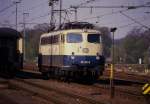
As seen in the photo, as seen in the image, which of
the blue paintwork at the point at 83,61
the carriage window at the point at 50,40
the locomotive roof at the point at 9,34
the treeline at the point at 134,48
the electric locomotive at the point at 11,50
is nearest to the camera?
the blue paintwork at the point at 83,61

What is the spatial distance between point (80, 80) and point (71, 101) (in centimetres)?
1245

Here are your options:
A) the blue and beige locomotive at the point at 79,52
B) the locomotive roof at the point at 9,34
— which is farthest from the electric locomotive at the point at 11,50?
the blue and beige locomotive at the point at 79,52

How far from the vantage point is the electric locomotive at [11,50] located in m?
33.5

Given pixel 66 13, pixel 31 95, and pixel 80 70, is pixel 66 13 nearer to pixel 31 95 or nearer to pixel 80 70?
pixel 80 70

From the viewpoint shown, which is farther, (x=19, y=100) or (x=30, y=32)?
(x=30, y=32)

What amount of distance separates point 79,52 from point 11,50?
8452 mm

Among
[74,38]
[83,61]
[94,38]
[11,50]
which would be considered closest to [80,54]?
[83,61]

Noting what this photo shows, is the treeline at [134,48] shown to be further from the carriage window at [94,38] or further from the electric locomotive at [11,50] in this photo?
the carriage window at [94,38]

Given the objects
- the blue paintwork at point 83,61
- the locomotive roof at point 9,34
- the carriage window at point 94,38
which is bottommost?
the blue paintwork at point 83,61

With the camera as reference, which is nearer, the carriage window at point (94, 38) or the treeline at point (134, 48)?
the carriage window at point (94, 38)

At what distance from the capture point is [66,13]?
32.9m

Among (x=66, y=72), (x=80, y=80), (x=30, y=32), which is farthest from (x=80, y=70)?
(x=30, y=32)

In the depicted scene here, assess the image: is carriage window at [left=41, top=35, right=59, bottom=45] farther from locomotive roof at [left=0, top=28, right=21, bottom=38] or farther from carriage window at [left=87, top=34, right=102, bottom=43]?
carriage window at [left=87, top=34, right=102, bottom=43]

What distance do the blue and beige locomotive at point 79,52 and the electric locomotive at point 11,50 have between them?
535 cm
